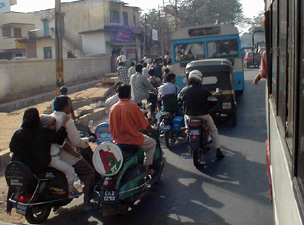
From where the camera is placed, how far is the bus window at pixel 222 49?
13398mm

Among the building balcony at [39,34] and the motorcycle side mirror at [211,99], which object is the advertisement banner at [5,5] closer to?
the building balcony at [39,34]

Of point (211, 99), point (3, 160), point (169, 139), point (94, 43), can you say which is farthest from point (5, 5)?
point (211, 99)

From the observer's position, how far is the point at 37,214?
184 inches

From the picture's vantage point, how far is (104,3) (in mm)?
33594

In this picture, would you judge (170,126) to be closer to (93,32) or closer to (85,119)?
(85,119)

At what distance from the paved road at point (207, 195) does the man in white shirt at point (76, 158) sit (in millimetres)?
347

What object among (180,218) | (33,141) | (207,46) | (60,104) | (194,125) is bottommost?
(180,218)

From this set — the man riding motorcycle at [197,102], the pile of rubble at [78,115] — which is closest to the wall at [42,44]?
the pile of rubble at [78,115]

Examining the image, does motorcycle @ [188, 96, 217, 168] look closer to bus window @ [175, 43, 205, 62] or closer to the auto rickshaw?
the auto rickshaw

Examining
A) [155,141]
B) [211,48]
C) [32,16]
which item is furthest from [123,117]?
[32,16]

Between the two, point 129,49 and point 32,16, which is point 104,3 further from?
point 32,16

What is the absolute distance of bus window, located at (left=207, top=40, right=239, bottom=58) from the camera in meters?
13.4

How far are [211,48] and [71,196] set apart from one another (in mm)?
10052

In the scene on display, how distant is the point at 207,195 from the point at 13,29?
4277 centimetres
